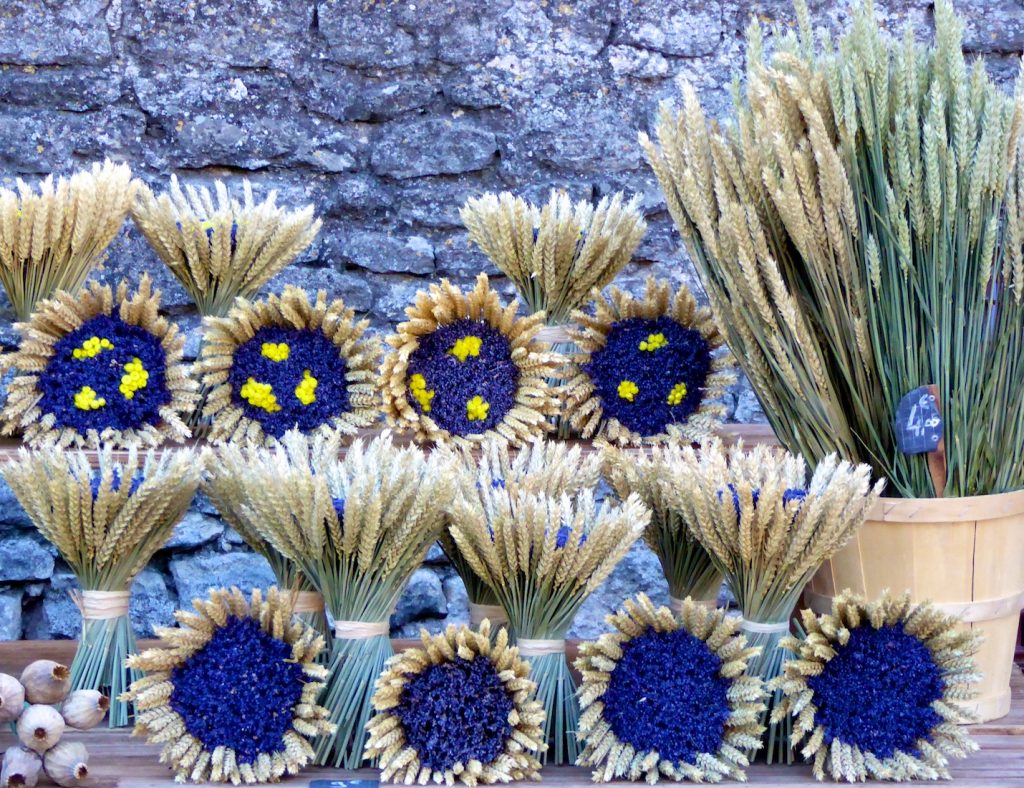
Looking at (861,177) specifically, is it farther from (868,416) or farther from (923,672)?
(923,672)

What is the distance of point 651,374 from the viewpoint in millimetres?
1663

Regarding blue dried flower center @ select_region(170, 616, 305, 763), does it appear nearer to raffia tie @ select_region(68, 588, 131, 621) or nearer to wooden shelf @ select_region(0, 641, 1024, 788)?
wooden shelf @ select_region(0, 641, 1024, 788)

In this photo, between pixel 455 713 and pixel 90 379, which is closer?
pixel 455 713

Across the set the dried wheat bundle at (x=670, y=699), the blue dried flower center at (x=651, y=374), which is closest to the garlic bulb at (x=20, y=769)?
the dried wheat bundle at (x=670, y=699)

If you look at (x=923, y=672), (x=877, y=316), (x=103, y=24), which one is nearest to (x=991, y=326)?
(x=877, y=316)

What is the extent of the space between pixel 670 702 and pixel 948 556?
1.34ft

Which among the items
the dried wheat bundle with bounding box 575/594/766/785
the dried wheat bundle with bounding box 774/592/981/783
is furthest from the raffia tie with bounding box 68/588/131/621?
the dried wheat bundle with bounding box 774/592/981/783

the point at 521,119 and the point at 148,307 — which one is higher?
the point at 521,119

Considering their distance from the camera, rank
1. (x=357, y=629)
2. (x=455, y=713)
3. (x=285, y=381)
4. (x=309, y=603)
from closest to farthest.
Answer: (x=455, y=713)
(x=357, y=629)
(x=309, y=603)
(x=285, y=381)

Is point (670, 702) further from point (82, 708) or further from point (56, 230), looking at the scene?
point (56, 230)

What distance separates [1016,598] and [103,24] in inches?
75.4

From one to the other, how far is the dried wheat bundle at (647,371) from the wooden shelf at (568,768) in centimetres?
50

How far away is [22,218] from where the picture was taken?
1.61m

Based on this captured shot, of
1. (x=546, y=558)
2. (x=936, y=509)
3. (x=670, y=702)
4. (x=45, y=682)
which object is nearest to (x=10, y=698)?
(x=45, y=682)
